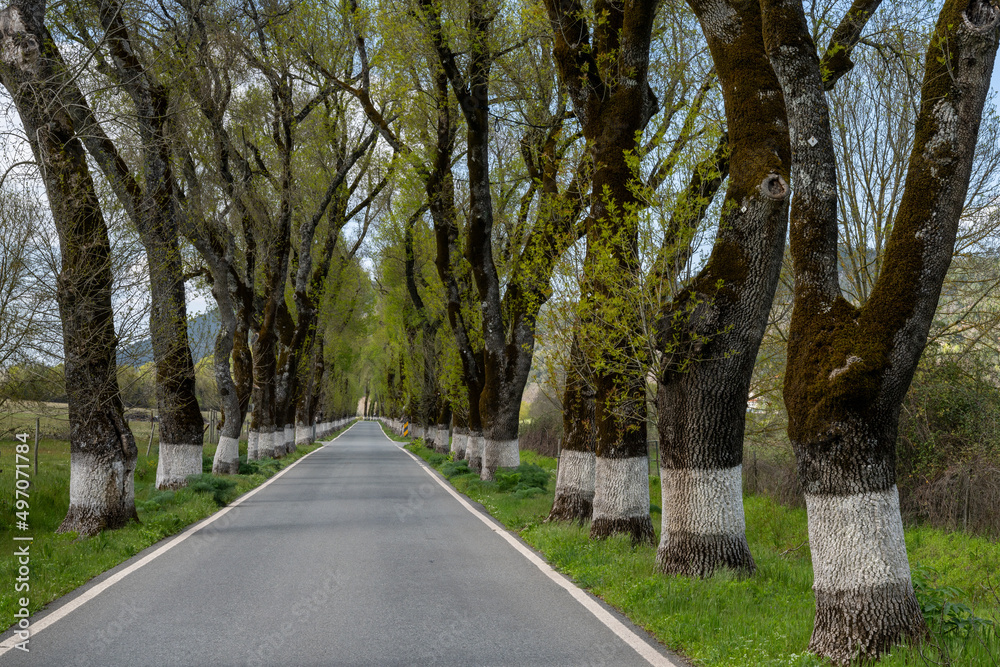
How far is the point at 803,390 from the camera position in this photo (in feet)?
19.0

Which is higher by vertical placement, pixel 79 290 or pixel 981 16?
pixel 981 16

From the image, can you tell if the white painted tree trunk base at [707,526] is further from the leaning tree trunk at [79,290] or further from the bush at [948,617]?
the leaning tree trunk at [79,290]

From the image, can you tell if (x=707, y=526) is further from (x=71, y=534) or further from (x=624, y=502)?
(x=71, y=534)

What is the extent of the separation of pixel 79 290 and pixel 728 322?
27.3 ft

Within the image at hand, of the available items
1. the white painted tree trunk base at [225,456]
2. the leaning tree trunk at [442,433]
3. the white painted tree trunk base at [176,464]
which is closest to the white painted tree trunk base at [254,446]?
the white painted tree trunk base at [225,456]

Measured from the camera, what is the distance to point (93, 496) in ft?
35.5

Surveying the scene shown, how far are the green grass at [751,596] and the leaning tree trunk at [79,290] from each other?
6087 mm

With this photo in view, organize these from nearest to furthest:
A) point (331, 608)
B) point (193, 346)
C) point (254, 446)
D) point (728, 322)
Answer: point (331, 608) → point (728, 322) → point (193, 346) → point (254, 446)

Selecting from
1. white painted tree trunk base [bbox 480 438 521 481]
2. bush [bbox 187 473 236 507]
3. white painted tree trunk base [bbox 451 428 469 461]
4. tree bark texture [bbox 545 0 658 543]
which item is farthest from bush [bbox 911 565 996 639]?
white painted tree trunk base [bbox 451 428 469 461]

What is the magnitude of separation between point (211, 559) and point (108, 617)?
2.92 metres

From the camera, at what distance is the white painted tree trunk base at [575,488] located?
41.6 ft

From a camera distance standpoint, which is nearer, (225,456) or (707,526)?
(707,526)

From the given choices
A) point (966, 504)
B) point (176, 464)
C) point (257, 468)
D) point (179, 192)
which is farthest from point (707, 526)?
point (257, 468)

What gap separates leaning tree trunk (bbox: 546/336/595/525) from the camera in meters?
12.7
